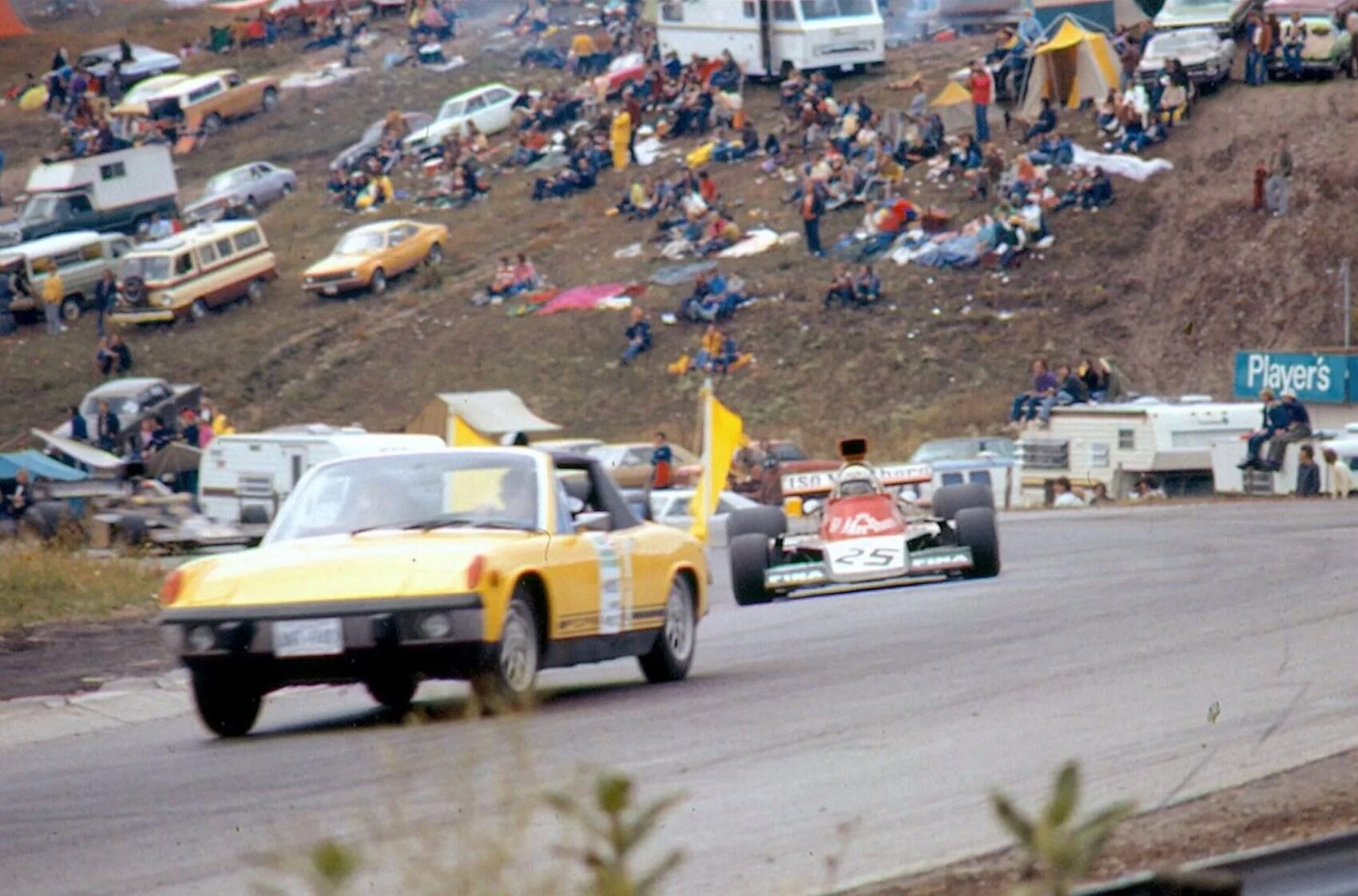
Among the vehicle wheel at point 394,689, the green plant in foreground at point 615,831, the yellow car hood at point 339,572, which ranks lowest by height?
the vehicle wheel at point 394,689

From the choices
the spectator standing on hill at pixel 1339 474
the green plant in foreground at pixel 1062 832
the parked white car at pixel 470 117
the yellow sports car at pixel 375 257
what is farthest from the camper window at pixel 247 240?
the green plant in foreground at pixel 1062 832

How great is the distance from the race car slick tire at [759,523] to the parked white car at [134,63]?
50.8 meters

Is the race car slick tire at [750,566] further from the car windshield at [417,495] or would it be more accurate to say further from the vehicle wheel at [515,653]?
the vehicle wheel at [515,653]

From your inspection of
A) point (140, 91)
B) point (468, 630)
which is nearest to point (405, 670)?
point (468, 630)

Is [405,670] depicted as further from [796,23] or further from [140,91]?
[140,91]

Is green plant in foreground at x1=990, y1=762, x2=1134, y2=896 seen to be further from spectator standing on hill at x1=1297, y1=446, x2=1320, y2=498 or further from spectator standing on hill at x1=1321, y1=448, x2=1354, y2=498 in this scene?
spectator standing on hill at x1=1297, y1=446, x2=1320, y2=498

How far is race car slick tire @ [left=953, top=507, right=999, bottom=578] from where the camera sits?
675 inches

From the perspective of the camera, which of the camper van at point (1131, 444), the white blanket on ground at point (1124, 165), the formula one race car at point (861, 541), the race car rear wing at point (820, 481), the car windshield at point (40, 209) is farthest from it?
the car windshield at point (40, 209)

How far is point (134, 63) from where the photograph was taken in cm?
6581

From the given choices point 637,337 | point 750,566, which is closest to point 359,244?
point 637,337

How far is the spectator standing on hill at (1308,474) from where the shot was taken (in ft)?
95.8

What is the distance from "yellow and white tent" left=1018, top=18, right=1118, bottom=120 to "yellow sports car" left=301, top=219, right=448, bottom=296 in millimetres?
12559

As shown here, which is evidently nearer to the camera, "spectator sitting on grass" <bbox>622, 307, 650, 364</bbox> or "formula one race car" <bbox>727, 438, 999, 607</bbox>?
"formula one race car" <bbox>727, 438, 999, 607</bbox>

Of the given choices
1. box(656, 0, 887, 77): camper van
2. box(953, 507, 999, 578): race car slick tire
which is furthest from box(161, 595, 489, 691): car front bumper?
box(656, 0, 887, 77): camper van
